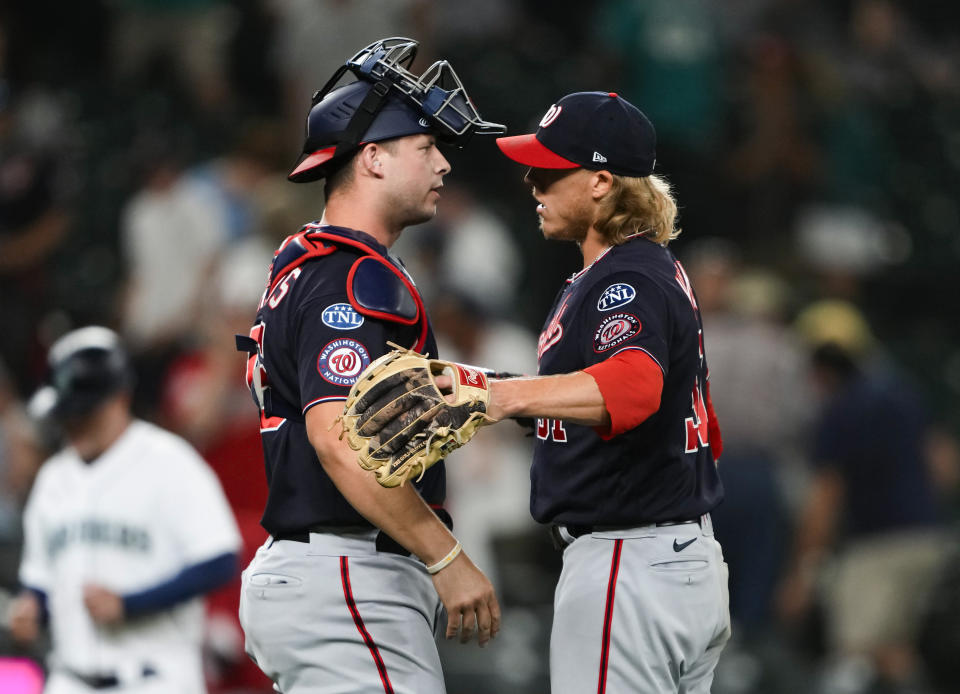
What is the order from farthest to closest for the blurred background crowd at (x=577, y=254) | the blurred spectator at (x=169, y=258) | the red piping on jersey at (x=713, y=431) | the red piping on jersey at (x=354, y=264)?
the blurred spectator at (x=169, y=258) < the blurred background crowd at (x=577, y=254) < the red piping on jersey at (x=713, y=431) < the red piping on jersey at (x=354, y=264)

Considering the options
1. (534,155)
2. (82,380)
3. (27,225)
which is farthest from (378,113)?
(27,225)

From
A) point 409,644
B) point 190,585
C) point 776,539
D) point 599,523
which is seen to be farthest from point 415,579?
point 776,539

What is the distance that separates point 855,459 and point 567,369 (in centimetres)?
467

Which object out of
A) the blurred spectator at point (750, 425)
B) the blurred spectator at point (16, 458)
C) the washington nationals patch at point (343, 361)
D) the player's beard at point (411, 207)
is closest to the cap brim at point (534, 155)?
the player's beard at point (411, 207)

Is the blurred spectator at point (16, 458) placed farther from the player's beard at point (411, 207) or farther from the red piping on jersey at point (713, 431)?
the red piping on jersey at point (713, 431)

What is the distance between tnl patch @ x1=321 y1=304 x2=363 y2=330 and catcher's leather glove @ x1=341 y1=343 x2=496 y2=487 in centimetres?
31

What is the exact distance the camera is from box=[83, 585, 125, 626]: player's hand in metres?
4.61

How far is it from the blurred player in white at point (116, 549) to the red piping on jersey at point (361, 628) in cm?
147

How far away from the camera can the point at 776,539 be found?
25.0ft

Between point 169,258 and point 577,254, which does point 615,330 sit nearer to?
point 169,258

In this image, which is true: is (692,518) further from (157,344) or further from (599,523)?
(157,344)

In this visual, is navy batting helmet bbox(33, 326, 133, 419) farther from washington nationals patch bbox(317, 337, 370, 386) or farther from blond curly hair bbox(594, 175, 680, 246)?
blond curly hair bbox(594, 175, 680, 246)

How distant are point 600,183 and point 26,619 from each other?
101 inches

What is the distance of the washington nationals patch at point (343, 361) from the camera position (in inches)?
126
